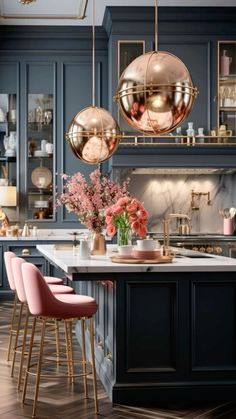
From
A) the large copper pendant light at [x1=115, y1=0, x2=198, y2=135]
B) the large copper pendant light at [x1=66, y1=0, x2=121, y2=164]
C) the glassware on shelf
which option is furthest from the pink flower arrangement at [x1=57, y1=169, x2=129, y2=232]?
the glassware on shelf

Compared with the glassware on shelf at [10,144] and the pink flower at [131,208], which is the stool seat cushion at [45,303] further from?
the glassware on shelf at [10,144]

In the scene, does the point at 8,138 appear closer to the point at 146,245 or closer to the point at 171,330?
the point at 146,245

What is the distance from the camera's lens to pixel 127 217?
4.70 meters

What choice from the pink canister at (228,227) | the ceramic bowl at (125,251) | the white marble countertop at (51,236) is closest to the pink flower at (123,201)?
the ceramic bowl at (125,251)

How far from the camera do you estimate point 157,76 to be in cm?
371

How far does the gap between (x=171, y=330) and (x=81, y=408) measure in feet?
2.21

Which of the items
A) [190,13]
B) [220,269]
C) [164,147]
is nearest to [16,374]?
[220,269]

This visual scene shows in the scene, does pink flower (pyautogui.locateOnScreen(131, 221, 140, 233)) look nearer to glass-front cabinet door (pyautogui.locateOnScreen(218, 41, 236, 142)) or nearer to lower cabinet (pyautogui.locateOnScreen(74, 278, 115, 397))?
lower cabinet (pyautogui.locateOnScreen(74, 278, 115, 397))

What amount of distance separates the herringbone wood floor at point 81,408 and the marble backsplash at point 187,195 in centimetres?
406

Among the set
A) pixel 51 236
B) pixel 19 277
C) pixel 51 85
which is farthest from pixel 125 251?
pixel 51 85

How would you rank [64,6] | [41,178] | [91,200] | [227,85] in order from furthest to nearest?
1. [41,178]
2. [227,85]
3. [64,6]
4. [91,200]

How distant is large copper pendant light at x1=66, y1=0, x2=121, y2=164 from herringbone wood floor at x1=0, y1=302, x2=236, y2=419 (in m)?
1.79

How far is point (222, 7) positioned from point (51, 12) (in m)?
1.93

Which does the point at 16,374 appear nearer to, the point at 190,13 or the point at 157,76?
the point at 157,76
